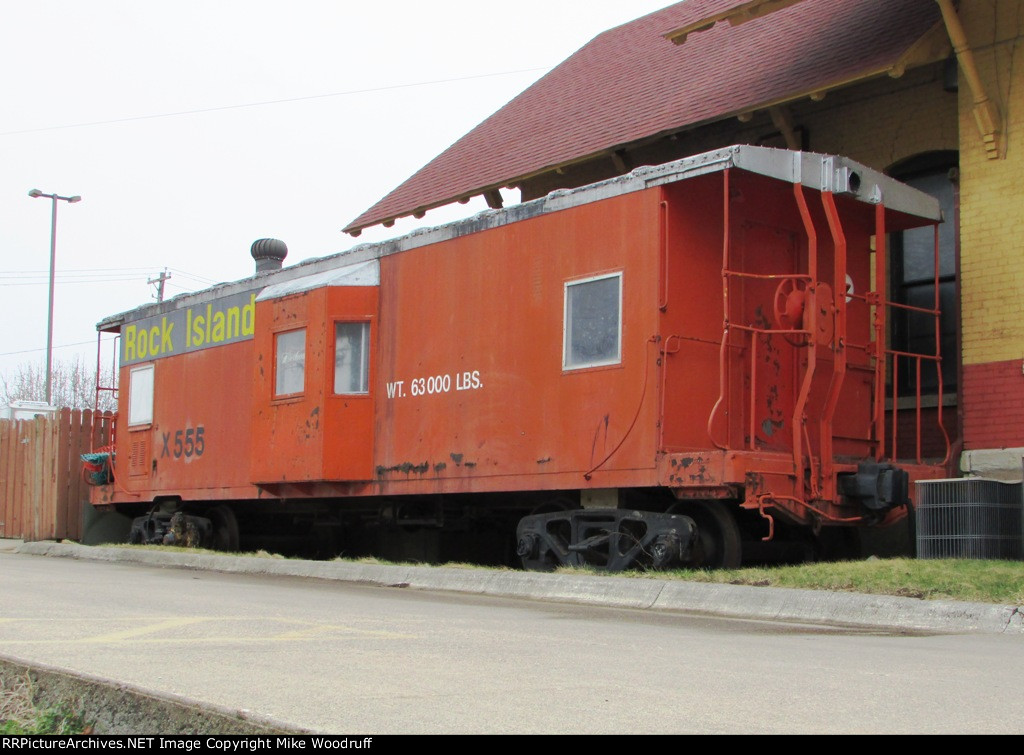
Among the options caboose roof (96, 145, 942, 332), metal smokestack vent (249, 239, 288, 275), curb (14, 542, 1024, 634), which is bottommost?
curb (14, 542, 1024, 634)

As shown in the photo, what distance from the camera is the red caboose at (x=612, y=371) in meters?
10.6

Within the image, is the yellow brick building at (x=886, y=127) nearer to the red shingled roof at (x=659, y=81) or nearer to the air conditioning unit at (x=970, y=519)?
the red shingled roof at (x=659, y=81)

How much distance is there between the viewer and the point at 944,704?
4.97 meters

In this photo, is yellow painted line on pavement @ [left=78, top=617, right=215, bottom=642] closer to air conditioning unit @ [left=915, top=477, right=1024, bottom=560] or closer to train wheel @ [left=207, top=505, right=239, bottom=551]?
air conditioning unit @ [left=915, top=477, right=1024, bottom=560]

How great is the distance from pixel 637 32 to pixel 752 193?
9334 mm

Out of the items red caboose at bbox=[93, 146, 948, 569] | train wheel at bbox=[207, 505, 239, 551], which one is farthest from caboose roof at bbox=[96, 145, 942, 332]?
train wheel at bbox=[207, 505, 239, 551]

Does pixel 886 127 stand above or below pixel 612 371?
above

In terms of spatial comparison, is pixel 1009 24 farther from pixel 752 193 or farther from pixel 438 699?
pixel 438 699

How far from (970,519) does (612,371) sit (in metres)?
3.14

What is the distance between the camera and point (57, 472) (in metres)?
19.3

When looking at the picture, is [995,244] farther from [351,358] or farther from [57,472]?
[57,472]

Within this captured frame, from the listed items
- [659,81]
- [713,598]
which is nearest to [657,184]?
[713,598]

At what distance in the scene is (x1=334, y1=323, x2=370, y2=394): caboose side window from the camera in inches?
541

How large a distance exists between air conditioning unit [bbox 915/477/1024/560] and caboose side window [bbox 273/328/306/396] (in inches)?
263
